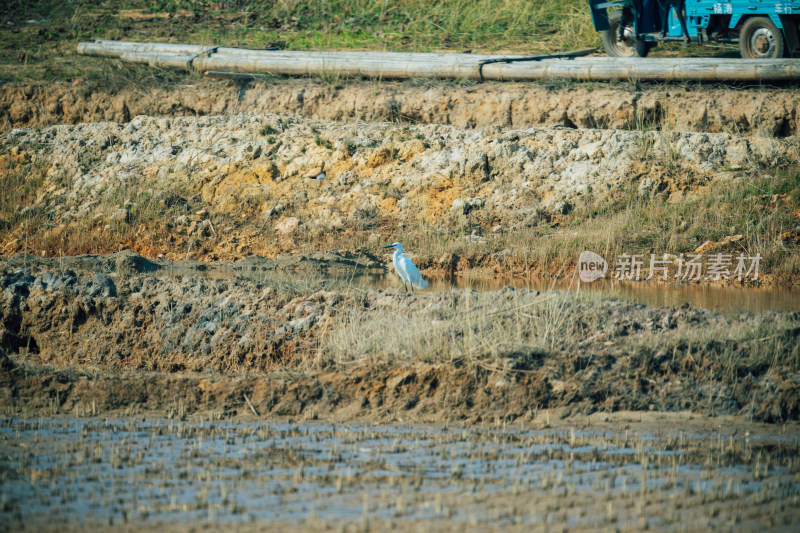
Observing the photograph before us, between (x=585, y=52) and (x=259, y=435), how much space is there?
13899 millimetres

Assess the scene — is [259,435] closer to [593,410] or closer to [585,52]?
[593,410]

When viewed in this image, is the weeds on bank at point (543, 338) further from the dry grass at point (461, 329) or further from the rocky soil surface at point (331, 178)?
the rocky soil surface at point (331, 178)

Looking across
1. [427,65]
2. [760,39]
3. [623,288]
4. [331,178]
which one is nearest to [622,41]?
[760,39]

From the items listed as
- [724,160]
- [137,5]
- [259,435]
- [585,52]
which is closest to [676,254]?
[724,160]

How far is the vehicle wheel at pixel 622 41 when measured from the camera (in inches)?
660

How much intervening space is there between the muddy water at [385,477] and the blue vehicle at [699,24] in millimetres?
10429

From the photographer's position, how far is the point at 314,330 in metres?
8.69

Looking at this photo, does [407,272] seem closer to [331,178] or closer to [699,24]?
[331,178]

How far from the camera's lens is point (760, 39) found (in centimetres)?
1515

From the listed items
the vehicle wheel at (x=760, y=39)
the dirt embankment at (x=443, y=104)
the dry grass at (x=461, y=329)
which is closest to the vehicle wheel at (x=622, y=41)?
the dirt embankment at (x=443, y=104)

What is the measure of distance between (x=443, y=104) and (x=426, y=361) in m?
10.4

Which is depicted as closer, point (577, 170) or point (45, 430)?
point (45, 430)

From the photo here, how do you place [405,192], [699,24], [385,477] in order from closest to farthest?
[385,477] → [699,24] → [405,192]

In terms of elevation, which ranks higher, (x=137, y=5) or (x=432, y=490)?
(x=137, y=5)
